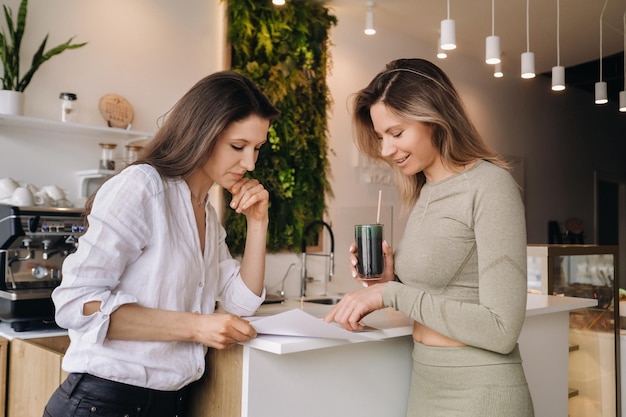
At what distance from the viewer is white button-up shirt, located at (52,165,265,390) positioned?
46.8 inches

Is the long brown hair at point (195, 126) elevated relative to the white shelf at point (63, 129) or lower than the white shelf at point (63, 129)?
lower

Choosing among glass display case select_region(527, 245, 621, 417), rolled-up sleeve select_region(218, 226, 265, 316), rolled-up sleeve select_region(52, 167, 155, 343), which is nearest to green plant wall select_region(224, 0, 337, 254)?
glass display case select_region(527, 245, 621, 417)

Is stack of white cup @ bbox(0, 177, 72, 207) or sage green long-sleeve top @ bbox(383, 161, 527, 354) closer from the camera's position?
sage green long-sleeve top @ bbox(383, 161, 527, 354)

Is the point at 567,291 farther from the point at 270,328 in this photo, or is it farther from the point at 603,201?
the point at 603,201

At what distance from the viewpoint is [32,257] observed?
263cm

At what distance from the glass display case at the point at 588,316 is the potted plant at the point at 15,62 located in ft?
8.28

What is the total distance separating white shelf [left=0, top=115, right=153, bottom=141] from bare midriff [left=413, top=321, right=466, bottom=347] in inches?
90.4

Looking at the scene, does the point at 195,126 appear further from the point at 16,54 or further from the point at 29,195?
the point at 16,54

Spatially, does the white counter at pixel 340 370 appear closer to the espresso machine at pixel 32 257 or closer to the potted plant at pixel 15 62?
the espresso machine at pixel 32 257

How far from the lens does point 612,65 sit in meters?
6.83

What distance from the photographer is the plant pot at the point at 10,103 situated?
9.62 ft

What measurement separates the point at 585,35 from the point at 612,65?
1600 mm

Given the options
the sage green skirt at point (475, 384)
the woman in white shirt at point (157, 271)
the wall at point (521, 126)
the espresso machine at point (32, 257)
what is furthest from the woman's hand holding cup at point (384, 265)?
the wall at point (521, 126)

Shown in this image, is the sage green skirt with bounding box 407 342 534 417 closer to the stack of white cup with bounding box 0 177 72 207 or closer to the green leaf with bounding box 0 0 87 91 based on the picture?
the stack of white cup with bounding box 0 177 72 207
